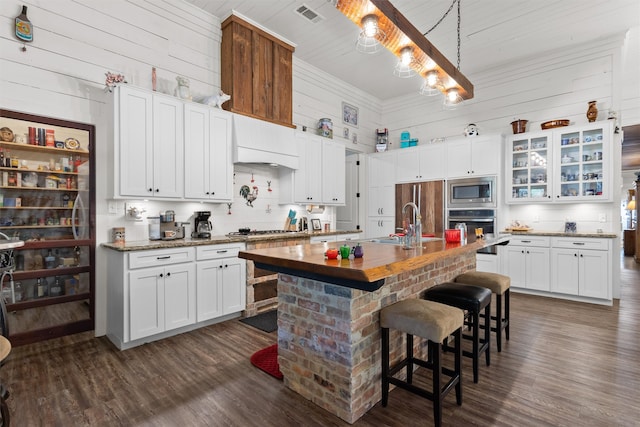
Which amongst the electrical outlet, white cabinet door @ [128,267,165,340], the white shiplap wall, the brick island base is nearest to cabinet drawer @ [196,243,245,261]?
white cabinet door @ [128,267,165,340]

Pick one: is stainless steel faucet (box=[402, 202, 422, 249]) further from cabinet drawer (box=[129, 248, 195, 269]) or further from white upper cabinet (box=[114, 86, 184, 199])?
white upper cabinet (box=[114, 86, 184, 199])

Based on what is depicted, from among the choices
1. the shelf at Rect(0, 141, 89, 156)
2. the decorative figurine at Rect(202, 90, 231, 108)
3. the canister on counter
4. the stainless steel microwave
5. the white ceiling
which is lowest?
the canister on counter

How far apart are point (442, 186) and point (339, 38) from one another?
9.97ft

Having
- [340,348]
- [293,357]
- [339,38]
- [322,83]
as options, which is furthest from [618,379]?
[322,83]

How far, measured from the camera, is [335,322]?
2.01 metres

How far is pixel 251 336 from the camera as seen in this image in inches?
132

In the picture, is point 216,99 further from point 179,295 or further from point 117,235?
point 179,295

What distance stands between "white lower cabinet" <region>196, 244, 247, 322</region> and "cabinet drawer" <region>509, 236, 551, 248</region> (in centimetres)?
405

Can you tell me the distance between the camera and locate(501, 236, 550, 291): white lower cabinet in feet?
15.9

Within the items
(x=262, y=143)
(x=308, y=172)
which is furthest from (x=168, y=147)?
(x=308, y=172)

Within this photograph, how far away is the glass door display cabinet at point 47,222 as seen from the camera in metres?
3.01

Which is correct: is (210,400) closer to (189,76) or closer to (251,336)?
(251,336)

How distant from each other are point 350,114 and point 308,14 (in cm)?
252

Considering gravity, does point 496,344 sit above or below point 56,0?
below
